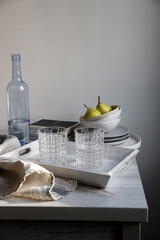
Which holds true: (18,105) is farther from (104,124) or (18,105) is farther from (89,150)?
(89,150)

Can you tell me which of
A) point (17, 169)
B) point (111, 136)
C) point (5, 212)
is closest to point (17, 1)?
point (111, 136)

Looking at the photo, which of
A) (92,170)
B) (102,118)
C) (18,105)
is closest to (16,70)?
(18,105)

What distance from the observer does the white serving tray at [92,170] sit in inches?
34.1

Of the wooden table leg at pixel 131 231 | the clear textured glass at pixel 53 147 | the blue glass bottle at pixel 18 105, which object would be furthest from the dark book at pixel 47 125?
the wooden table leg at pixel 131 231

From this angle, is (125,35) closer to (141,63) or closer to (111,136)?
(141,63)

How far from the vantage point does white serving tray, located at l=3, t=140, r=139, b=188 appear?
0.87m

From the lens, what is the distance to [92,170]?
0.88 m

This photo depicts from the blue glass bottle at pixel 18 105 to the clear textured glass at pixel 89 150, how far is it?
1.07 ft

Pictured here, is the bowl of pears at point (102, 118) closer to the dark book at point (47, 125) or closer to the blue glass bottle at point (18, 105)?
the dark book at point (47, 125)

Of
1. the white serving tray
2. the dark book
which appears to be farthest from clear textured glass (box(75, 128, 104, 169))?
the dark book

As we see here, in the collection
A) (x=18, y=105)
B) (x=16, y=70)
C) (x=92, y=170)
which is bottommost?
(x=92, y=170)

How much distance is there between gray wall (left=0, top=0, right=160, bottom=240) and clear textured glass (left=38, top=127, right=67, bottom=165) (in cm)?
52

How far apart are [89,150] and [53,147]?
0.12 m

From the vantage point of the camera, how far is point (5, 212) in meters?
0.80
